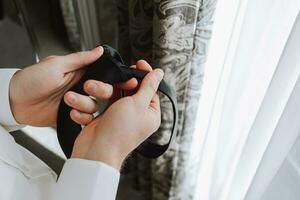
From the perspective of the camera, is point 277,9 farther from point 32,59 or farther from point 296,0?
point 32,59

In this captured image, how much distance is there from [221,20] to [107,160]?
0.31 m

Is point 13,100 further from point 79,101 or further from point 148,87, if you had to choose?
point 148,87

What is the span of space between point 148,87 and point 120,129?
8 cm

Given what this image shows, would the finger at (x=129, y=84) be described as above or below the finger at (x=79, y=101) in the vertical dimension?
above

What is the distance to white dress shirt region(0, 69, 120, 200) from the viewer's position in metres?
0.46

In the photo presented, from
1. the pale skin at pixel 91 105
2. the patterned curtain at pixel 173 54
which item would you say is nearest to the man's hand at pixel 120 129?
the pale skin at pixel 91 105

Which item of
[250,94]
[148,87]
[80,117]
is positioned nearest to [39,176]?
[80,117]

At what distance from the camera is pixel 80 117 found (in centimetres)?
53

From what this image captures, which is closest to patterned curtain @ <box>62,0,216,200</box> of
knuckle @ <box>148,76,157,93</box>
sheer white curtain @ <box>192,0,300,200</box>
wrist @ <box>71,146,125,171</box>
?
sheer white curtain @ <box>192,0,300,200</box>

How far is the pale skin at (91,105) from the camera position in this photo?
1.60 ft

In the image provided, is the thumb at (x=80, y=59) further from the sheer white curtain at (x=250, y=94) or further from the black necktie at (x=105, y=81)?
the sheer white curtain at (x=250, y=94)

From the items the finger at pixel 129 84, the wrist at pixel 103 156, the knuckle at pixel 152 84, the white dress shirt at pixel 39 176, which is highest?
the knuckle at pixel 152 84

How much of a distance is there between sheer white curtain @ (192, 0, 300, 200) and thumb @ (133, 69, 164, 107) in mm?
141

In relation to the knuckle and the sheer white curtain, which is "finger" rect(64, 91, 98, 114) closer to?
the knuckle
